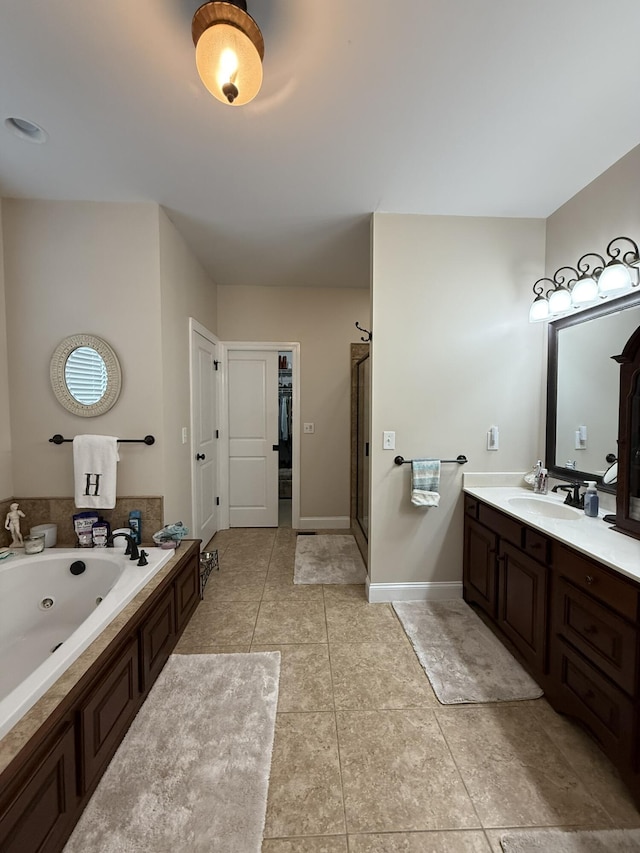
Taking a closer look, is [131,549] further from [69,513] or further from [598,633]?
[598,633]

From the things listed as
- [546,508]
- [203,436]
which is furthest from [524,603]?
[203,436]

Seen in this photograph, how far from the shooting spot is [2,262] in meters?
2.15

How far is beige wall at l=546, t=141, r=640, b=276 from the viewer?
5.82 ft

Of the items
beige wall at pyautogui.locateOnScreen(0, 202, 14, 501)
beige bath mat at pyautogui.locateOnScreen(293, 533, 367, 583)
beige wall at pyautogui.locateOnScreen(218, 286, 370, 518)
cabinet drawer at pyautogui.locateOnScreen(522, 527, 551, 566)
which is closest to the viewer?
cabinet drawer at pyautogui.locateOnScreen(522, 527, 551, 566)

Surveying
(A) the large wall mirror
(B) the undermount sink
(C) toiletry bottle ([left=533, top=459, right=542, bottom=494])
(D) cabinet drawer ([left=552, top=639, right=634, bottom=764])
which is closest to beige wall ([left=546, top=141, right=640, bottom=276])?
(A) the large wall mirror

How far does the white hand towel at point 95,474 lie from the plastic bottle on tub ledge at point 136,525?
0.14m

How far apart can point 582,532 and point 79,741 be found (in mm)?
2129

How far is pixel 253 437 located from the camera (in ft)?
12.7

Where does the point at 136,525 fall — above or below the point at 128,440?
below

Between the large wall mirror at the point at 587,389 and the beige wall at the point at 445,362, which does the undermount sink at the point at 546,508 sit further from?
the beige wall at the point at 445,362

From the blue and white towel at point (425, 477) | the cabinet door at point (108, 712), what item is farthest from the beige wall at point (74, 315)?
the blue and white towel at point (425, 477)

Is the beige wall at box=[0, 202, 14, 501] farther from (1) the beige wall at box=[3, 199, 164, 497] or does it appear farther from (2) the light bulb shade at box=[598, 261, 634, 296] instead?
(2) the light bulb shade at box=[598, 261, 634, 296]

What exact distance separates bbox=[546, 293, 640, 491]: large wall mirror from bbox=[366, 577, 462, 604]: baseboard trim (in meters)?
1.08

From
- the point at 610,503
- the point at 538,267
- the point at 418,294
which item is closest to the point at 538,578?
the point at 610,503
